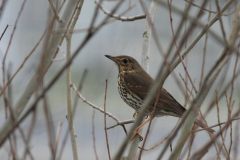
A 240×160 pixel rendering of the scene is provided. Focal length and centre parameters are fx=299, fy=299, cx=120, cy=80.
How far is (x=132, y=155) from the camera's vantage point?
2.69 meters

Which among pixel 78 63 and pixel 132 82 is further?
pixel 78 63

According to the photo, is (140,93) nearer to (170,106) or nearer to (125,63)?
(170,106)

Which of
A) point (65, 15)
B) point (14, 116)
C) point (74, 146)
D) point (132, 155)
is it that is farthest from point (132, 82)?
point (14, 116)

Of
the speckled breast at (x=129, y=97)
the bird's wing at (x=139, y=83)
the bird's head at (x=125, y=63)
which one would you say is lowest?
the speckled breast at (x=129, y=97)

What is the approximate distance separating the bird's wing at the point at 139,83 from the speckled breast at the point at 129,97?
4 cm

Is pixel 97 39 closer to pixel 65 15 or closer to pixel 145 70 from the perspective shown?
pixel 145 70

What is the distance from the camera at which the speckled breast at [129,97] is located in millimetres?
3672

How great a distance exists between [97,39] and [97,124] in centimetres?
178

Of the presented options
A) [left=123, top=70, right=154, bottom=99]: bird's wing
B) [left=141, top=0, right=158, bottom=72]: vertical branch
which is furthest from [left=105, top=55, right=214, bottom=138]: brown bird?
[left=141, top=0, right=158, bottom=72]: vertical branch

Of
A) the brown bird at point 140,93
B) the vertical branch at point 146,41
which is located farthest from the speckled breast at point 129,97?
the vertical branch at point 146,41

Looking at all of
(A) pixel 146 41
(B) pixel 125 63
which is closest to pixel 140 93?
(B) pixel 125 63

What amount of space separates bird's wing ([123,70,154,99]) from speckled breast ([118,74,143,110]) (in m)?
0.04

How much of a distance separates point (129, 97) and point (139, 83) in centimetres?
22

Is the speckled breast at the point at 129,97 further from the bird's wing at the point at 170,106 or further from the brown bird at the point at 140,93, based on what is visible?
the bird's wing at the point at 170,106
